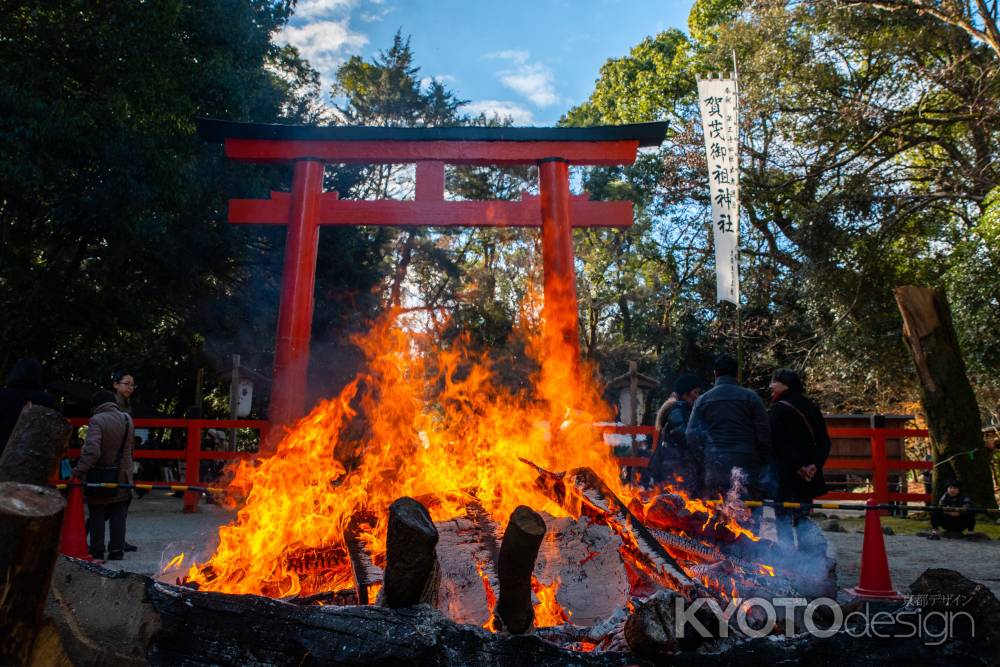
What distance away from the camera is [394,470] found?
19.3 feet

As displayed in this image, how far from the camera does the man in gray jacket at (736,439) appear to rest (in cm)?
646

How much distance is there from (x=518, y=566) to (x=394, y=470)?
2581mm

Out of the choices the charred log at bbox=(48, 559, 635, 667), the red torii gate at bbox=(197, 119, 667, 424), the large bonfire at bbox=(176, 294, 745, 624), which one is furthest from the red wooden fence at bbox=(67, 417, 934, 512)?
the charred log at bbox=(48, 559, 635, 667)

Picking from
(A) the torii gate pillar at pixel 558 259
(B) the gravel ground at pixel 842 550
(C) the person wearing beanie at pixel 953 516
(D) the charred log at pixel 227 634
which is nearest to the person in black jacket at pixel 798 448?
(B) the gravel ground at pixel 842 550

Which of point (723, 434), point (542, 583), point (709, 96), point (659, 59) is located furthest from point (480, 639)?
point (659, 59)

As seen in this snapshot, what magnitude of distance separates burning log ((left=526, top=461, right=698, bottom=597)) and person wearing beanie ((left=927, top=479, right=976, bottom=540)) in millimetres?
6972

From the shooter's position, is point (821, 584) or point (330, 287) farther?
point (330, 287)

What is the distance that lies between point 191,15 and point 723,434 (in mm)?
12747

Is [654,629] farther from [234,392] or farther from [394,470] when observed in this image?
[234,392]

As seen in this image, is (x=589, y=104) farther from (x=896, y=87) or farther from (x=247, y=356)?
(x=247, y=356)

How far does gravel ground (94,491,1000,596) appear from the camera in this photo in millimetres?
6793

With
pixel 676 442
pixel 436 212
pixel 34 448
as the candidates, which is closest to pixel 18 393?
pixel 34 448

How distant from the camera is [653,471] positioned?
8.05 meters

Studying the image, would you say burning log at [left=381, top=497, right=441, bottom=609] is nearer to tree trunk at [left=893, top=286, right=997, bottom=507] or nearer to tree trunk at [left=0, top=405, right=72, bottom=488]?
tree trunk at [left=0, top=405, right=72, bottom=488]
